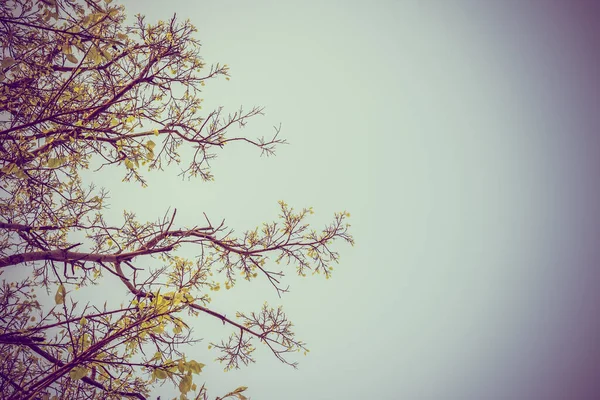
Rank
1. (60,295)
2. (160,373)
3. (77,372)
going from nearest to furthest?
(77,372) < (160,373) < (60,295)

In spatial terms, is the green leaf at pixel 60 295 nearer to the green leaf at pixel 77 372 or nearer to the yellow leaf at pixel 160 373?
the green leaf at pixel 77 372

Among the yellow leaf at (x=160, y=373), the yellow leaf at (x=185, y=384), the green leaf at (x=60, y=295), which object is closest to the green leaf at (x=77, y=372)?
the yellow leaf at (x=160, y=373)

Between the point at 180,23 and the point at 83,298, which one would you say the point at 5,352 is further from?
the point at 83,298

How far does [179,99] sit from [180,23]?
0.92 meters

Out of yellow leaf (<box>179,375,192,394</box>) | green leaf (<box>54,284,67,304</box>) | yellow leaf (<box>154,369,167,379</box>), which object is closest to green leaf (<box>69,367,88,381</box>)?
yellow leaf (<box>154,369,167,379</box>)

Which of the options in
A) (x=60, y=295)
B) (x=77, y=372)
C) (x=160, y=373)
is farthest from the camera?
(x=60, y=295)

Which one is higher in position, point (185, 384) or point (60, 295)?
point (60, 295)

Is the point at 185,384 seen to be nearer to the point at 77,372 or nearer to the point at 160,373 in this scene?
the point at 160,373

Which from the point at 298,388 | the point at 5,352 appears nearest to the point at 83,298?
the point at 5,352

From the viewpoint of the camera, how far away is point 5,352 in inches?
118

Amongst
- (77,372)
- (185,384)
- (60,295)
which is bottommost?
(185,384)

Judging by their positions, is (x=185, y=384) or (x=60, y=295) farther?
(x=60, y=295)

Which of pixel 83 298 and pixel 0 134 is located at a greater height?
pixel 83 298

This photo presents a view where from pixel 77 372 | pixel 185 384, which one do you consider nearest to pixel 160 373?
pixel 185 384
